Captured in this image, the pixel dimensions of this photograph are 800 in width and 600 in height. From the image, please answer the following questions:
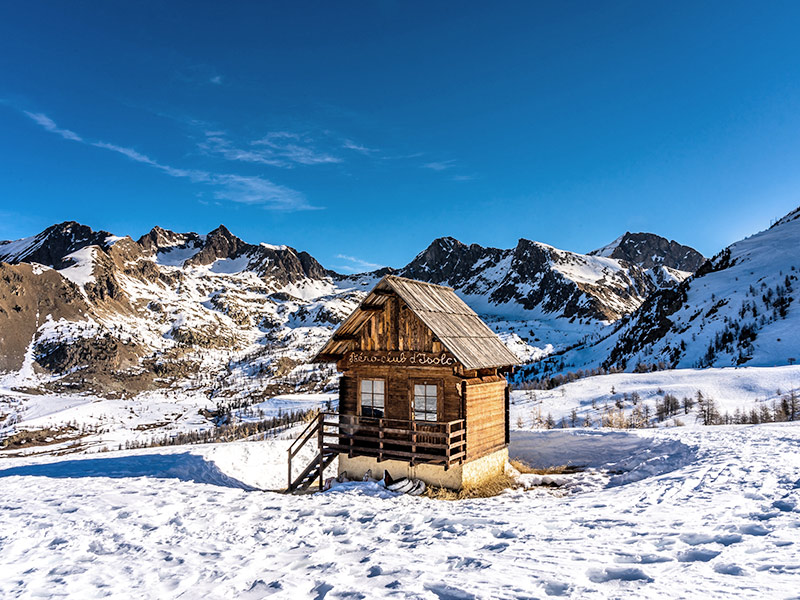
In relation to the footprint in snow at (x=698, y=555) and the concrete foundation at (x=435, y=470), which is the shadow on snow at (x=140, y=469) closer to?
the concrete foundation at (x=435, y=470)

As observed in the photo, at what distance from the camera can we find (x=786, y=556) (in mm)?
6883

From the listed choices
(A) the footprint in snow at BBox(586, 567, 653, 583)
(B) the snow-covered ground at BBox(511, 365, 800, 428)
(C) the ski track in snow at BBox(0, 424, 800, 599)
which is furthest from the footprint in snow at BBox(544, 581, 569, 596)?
(B) the snow-covered ground at BBox(511, 365, 800, 428)

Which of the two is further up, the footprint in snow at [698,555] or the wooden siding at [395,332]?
the wooden siding at [395,332]

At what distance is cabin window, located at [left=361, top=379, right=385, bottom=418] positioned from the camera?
19.1 metres

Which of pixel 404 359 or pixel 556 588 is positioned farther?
pixel 404 359

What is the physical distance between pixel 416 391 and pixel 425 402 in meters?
0.53

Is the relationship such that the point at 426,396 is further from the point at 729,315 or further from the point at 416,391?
the point at 729,315

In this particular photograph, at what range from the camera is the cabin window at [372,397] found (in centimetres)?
1908

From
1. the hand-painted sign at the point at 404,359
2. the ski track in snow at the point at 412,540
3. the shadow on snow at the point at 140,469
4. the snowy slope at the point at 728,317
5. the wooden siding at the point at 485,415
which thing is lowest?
the shadow on snow at the point at 140,469

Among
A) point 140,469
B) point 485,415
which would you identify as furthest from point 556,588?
point 140,469

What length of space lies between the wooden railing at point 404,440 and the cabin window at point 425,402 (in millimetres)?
371

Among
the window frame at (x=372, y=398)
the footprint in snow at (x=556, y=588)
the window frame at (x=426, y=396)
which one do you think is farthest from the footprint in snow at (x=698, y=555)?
the window frame at (x=372, y=398)

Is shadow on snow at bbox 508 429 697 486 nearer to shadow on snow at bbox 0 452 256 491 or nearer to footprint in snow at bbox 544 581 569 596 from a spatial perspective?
footprint in snow at bbox 544 581 569 596

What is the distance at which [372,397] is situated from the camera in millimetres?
19312
